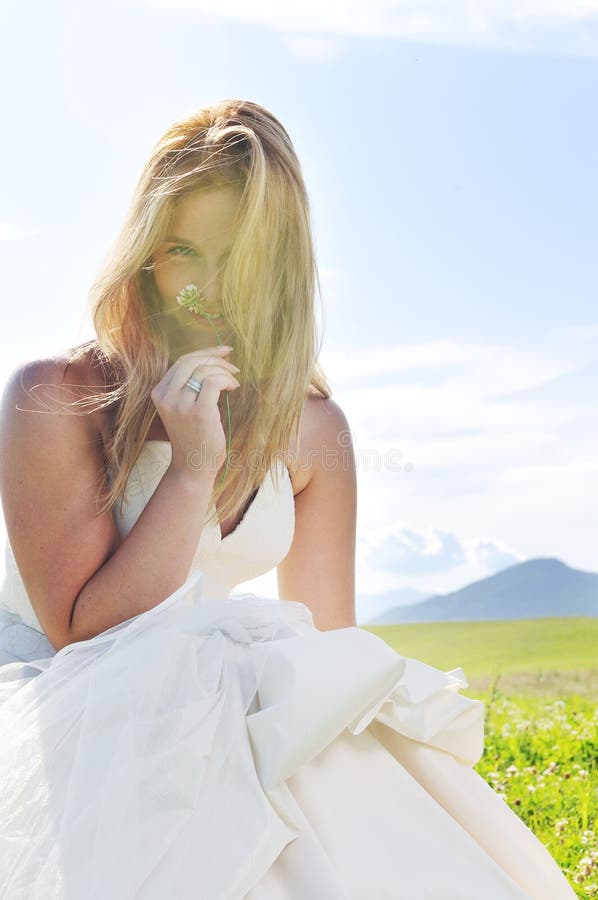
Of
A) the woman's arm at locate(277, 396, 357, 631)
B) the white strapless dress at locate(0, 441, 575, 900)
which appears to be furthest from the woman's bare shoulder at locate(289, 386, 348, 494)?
the white strapless dress at locate(0, 441, 575, 900)

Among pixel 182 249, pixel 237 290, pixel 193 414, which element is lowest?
pixel 193 414

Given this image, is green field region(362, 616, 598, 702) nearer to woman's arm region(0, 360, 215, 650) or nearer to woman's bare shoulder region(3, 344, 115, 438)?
woman's bare shoulder region(3, 344, 115, 438)

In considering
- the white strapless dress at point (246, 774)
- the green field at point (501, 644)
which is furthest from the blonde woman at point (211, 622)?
the green field at point (501, 644)

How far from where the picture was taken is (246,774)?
77.4 inches

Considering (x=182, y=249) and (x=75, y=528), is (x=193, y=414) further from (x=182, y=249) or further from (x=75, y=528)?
(x=182, y=249)

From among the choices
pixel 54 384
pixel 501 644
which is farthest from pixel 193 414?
pixel 501 644

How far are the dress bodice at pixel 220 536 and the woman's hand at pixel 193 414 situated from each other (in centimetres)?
29

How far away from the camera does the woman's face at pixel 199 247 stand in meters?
3.13

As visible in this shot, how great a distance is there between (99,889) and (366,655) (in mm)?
706

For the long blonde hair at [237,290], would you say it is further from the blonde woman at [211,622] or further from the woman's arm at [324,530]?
the woman's arm at [324,530]

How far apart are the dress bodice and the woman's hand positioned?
29 centimetres

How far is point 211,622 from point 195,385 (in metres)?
0.86

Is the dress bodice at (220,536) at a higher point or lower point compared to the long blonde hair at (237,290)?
lower

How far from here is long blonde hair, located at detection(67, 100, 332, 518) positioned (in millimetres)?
3090
